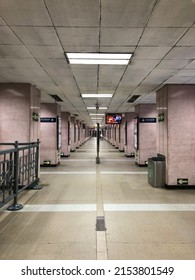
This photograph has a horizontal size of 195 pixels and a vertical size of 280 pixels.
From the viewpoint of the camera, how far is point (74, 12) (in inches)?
104

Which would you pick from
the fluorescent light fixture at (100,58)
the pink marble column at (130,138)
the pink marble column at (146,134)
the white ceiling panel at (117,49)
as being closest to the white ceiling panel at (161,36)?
the white ceiling panel at (117,49)

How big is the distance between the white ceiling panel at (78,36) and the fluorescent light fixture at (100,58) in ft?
1.50

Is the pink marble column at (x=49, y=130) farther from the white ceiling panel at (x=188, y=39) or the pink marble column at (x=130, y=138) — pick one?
the white ceiling panel at (x=188, y=39)

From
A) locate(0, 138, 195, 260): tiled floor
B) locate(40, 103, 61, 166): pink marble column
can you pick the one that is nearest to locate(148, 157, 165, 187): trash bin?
locate(0, 138, 195, 260): tiled floor

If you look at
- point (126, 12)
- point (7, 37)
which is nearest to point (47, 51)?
point (7, 37)

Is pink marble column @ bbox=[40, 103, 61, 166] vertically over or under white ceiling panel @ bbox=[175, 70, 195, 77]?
under

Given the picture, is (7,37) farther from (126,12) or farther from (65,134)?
(65,134)

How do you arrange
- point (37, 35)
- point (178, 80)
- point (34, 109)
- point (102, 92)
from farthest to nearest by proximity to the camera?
1. point (102, 92)
2. point (34, 109)
3. point (178, 80)
4. point (37, 35)

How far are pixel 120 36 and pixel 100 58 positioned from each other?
3.07 feet

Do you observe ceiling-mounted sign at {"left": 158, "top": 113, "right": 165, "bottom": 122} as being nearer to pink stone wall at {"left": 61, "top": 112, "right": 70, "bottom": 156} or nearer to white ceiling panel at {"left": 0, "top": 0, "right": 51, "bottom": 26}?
white ceiling panel at {"left": 0, "top": 0, "right": 51, "bottom": 26}

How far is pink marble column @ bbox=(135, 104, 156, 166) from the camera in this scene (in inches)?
401

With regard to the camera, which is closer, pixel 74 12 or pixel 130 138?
pixel 74 12

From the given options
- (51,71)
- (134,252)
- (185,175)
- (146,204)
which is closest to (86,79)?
(51,71)

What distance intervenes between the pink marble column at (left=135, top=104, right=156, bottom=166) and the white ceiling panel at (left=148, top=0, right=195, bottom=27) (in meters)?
7.36
